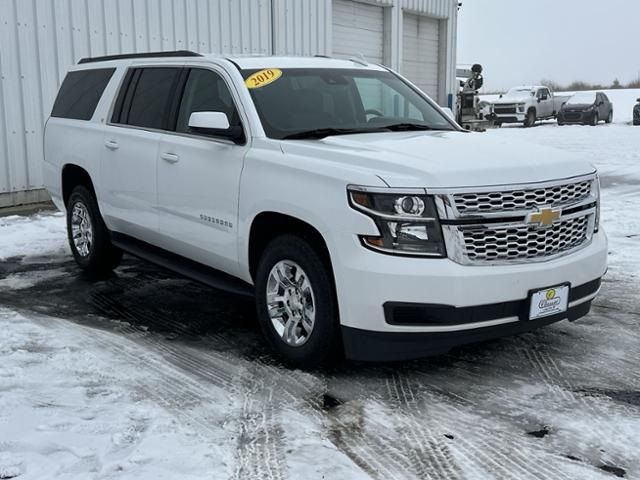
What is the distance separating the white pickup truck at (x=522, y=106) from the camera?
31875mm

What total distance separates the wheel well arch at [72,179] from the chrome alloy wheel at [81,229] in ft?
0.67

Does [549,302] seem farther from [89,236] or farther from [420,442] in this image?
[89,236]

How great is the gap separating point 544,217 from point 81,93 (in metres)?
4.69

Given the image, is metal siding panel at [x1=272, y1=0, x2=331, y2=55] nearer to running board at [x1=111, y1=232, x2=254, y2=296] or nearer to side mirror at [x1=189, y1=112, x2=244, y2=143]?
running board at [x1=111, y1=232, x2=254, y2=296]

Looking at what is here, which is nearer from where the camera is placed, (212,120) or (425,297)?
(425,297)

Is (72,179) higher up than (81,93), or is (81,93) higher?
(81,93)

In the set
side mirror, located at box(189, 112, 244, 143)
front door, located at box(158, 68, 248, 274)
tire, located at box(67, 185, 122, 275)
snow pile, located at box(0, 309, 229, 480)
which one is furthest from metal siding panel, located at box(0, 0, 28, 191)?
side mirror, located at box(189, 112, 244, 143)

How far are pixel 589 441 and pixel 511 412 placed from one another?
458mm

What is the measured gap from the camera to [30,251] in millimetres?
8227

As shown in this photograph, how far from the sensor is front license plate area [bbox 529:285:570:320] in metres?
4.15

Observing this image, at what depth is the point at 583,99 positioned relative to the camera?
32219mm

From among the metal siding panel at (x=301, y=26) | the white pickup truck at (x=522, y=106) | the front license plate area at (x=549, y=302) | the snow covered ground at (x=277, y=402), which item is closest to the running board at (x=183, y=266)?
the snow covered ground at (x=277, y=402)

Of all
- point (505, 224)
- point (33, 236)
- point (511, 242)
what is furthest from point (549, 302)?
point (33, 236)

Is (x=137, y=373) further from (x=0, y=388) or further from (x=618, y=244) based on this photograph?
(x=618, y=244)
